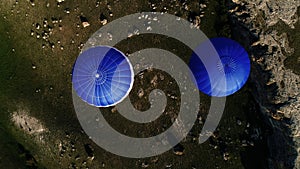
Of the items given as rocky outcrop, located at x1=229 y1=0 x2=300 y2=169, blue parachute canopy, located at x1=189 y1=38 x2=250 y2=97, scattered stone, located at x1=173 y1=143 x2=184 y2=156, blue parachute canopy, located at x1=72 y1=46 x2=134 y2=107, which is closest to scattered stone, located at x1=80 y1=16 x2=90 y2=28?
blue parachute canopy, located at x1=72 y1=46 x2=134 y2=107

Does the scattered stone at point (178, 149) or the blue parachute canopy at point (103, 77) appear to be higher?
the blue parachute canopy at point (103, 77)

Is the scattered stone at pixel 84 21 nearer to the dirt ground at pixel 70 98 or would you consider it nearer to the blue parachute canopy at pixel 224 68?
the dirt ground at pixel 70 98

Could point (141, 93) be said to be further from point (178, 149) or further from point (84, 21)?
point (84, 21)

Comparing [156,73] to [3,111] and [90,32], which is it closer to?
[90,32]

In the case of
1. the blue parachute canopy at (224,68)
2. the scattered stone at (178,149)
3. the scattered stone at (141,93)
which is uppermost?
the blue parachute canopy at (224,68)

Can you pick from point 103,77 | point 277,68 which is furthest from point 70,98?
point 277,68

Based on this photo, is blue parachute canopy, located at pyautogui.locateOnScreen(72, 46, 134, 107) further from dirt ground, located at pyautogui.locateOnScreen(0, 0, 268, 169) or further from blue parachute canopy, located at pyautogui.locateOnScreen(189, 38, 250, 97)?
blue parachute canopy, located at pyautogui.locateOnScreen(189, 38, 250, 97)

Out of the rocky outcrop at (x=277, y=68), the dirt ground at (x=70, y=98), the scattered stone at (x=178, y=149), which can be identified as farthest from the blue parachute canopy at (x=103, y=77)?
the rocky outcrop at (x=277, y=68)
